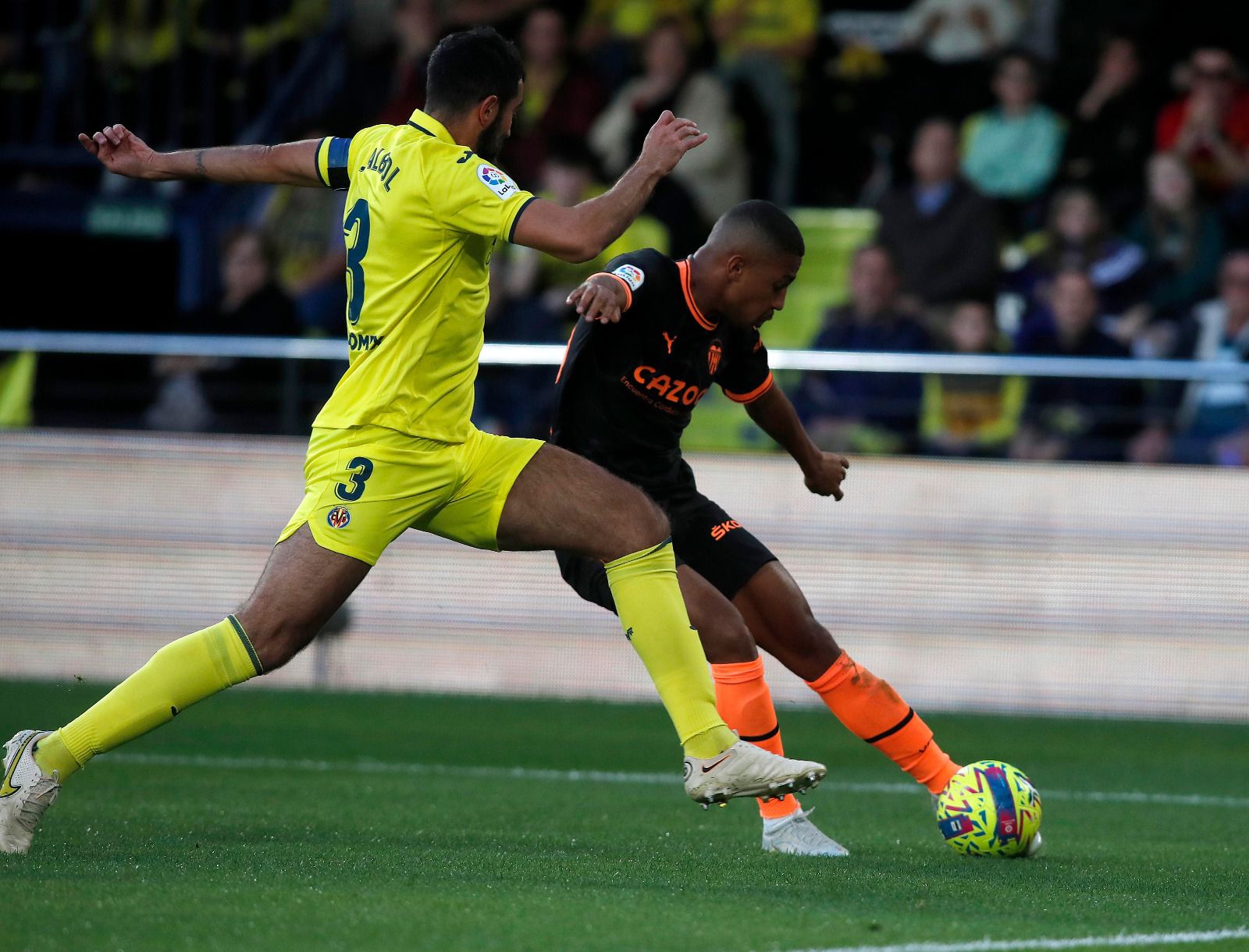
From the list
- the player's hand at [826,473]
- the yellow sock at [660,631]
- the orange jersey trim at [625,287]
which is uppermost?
the orange jersey trim at [625,287]

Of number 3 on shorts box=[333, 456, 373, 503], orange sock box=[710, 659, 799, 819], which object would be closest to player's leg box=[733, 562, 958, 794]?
orange sock box=[710, 659, 799, 819]

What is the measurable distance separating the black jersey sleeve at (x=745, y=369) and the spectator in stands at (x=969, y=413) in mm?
5710

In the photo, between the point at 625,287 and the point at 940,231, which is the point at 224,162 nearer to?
the point at 625,287

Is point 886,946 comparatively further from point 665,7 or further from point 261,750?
point 665,7

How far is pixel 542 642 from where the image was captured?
11.2m

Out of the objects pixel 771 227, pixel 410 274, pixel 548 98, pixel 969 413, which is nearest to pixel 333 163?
pixel 410 274

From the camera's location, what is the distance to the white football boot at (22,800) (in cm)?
481

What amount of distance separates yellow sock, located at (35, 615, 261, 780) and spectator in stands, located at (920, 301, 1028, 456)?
7315mm

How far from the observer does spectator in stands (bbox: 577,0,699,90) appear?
1498 cm

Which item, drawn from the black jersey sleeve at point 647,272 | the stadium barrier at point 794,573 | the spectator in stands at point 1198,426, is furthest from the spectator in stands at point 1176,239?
the black jersey sleeve at point 647,272

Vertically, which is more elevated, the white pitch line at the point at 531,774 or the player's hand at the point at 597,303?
the player's hand at the point at 597,303

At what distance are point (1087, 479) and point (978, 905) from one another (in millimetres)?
6813

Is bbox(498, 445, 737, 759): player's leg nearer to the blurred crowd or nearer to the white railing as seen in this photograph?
the white railing

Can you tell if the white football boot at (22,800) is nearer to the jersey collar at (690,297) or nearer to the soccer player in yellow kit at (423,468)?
the soccer player in yellow kit at (423,468)
